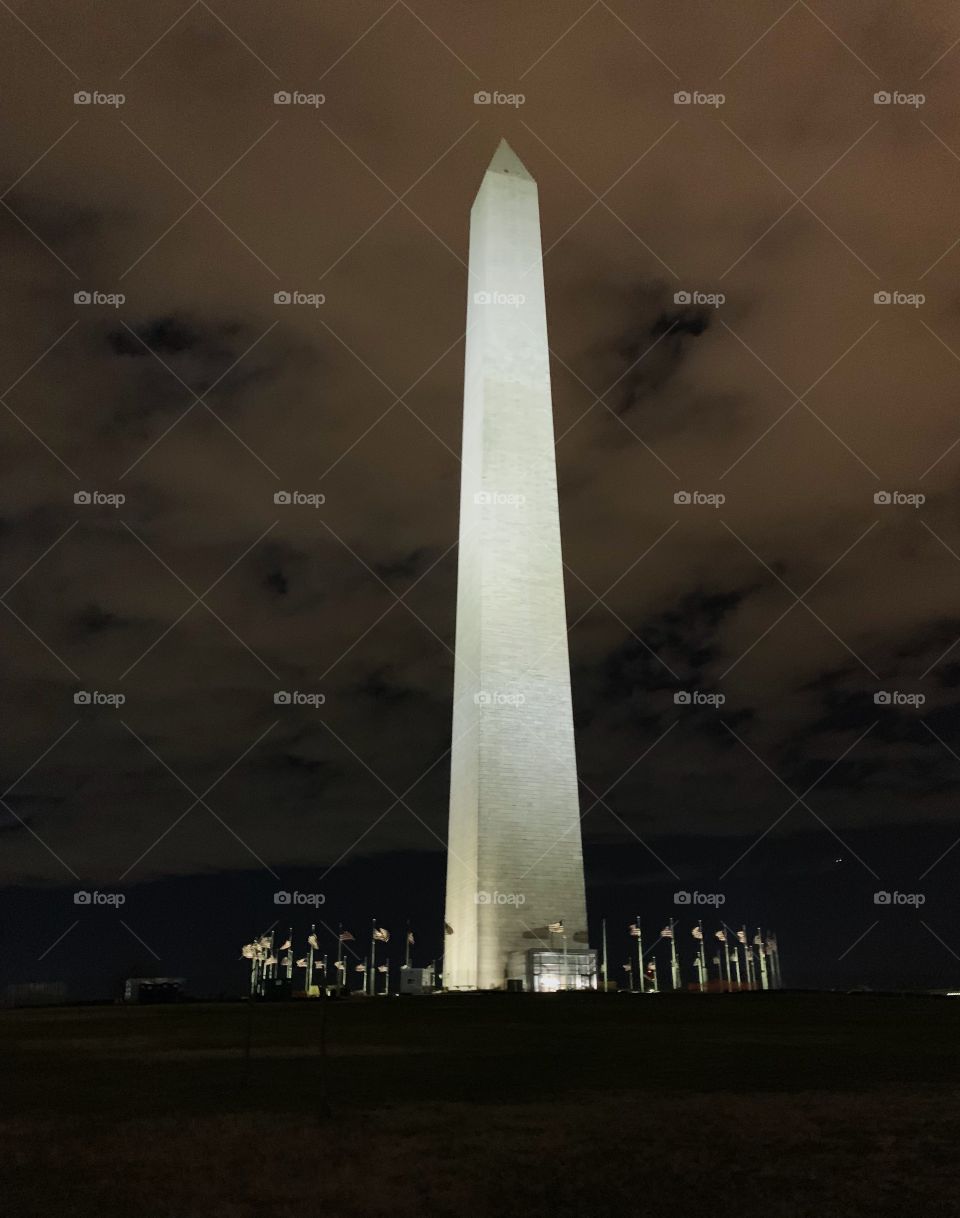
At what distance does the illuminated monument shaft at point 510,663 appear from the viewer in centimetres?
3750

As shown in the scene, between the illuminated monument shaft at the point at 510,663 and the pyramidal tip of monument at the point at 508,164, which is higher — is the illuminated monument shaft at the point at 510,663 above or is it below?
below

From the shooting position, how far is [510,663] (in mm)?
38750

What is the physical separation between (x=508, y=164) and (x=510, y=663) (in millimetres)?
20531

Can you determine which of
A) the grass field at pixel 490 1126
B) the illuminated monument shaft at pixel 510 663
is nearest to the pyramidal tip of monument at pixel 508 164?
the illuminated monument shaft at pixel 510 663

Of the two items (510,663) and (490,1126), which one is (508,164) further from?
(490,1126)

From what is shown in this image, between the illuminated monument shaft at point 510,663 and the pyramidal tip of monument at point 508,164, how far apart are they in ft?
3.51

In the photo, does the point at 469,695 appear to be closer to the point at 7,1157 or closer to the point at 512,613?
the point at 512,613

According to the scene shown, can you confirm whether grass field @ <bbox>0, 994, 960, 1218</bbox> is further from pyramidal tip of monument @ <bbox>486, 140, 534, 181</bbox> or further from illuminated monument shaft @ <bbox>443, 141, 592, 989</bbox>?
pyramidal tip of monument @ <bbox>486, 140, 534, 181</bbox>

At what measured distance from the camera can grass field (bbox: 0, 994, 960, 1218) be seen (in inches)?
269

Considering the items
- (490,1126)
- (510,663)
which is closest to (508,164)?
(510,663)

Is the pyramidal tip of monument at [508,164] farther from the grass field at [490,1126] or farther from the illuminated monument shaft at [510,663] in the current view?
the grass field at [490,1126]

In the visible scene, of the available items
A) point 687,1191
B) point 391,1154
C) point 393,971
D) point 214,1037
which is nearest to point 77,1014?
point 214,1037

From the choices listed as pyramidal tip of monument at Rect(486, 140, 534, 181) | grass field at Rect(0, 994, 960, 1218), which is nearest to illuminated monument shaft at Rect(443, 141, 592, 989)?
pyramidal tip of monument at Rect(486, 140, 534, 181)

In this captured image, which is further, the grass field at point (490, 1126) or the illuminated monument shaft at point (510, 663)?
the illuminated monument shaft at point (510, 663)
